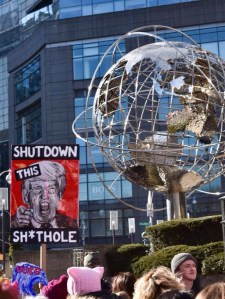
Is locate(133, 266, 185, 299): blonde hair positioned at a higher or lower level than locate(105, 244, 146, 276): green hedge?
lower

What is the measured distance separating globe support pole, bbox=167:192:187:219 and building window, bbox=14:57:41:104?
1588 inches

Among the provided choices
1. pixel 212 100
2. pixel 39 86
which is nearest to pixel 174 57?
pixel 212 100

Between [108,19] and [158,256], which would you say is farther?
[108,19]

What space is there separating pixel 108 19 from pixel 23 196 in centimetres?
4226

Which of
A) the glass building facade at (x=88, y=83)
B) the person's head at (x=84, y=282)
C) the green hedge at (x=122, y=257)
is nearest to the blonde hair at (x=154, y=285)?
the person's head at (x=84, y=282)

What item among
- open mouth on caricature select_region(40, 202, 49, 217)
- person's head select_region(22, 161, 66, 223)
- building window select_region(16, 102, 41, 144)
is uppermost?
building window select_region(16, 102, 41, 144)

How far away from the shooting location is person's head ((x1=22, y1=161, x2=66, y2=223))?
43.2 feet

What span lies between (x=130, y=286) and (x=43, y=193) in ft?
20.3

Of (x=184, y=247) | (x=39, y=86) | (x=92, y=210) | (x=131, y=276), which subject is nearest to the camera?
(x=131, y=276)

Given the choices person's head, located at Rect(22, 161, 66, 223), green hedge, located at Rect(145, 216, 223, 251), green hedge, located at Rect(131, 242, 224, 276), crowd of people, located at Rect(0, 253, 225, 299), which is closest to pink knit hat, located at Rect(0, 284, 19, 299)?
crowd of people, located at Rect(0, 253, 225, 299)

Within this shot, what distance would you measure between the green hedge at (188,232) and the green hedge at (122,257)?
546 mm

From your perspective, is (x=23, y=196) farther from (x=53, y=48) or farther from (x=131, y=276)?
(x=53, y=48)

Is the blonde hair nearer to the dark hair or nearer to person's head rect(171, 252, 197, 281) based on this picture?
the dark hair

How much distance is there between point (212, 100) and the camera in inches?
636
